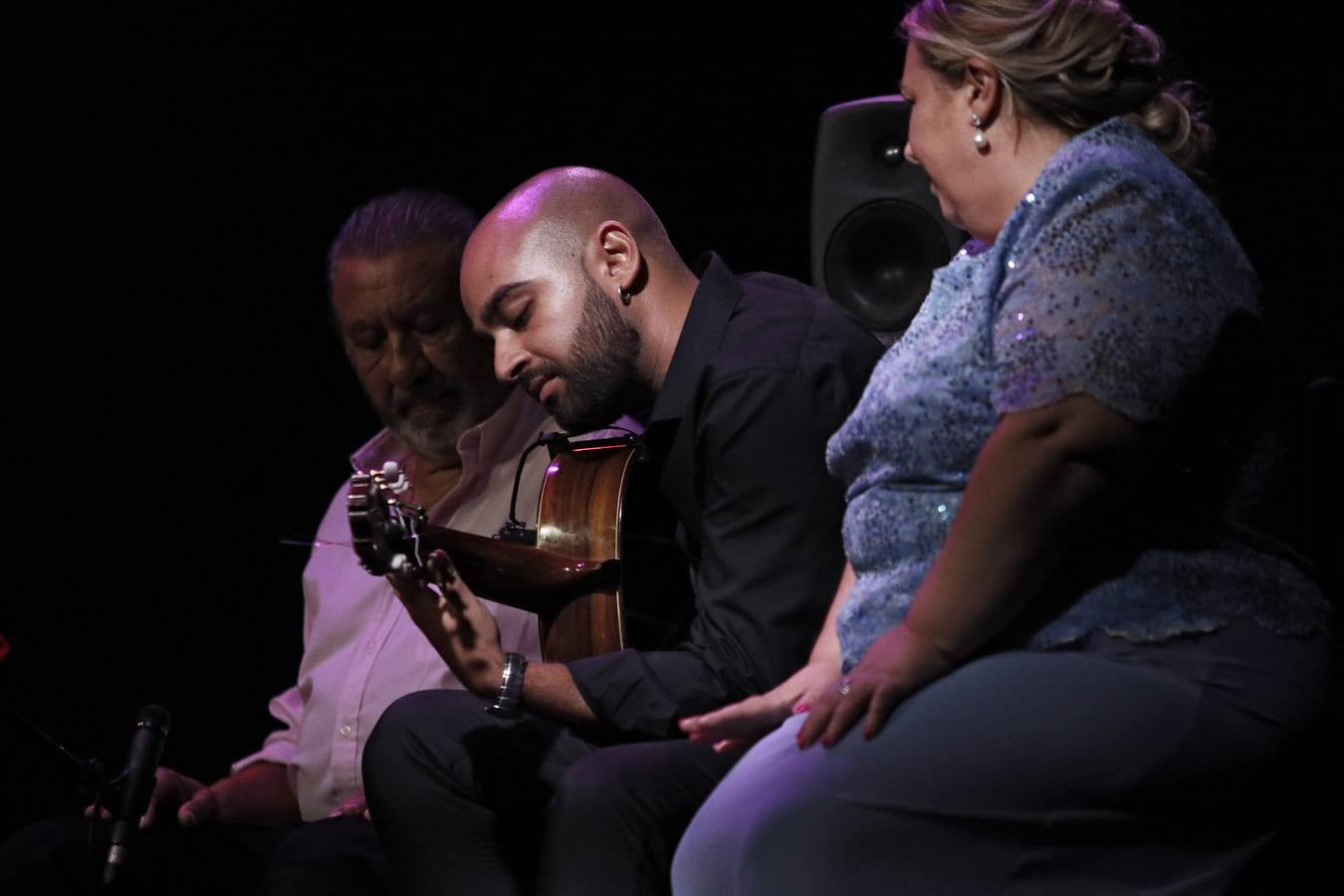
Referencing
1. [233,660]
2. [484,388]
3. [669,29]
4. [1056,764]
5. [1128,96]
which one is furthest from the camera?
[669,29]

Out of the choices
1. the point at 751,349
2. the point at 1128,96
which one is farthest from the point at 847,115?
the point at 1128,96

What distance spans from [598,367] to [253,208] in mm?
1729

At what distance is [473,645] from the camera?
2.01m

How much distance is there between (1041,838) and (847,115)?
2.04 meters

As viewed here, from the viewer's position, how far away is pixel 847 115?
3102mm

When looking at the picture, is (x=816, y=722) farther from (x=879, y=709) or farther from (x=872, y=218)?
(x=872, y=218)

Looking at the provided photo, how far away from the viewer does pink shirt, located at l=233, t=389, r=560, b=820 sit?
2750 mm

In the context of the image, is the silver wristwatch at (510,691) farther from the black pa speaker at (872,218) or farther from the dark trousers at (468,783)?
the black pa speaker at (872,218)

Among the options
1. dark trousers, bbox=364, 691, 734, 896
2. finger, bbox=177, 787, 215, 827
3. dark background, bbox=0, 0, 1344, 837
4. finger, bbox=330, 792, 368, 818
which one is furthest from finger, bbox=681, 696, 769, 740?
dark background, bbox=0, 0, 1344, 837

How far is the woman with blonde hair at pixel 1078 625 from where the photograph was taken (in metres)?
1.36

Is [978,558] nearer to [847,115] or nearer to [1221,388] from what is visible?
[1221,388]

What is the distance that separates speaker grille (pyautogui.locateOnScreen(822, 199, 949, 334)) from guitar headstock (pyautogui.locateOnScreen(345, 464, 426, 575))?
4.50 ft

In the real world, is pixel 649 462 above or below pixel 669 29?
below

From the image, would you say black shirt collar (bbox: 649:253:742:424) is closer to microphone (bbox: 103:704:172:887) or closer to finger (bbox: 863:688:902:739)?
finger (bbox: 863:688:902:739)
